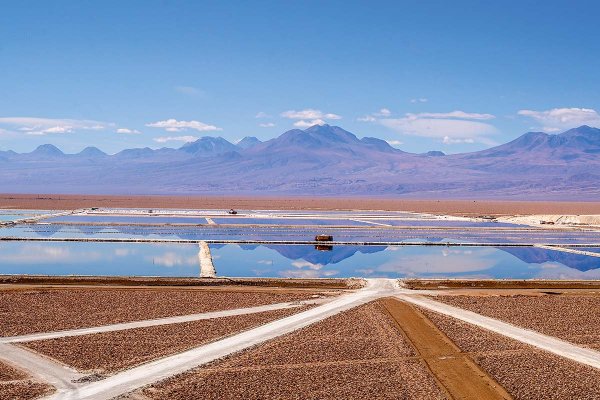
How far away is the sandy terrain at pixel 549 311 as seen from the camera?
70.3 ft

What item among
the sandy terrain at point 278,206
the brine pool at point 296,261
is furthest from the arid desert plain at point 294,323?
the sandy terrain at point 278,206

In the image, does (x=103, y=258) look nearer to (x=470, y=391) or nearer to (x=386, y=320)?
(x=386, y=320)

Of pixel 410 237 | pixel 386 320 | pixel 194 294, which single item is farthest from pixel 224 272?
pixel 410 237

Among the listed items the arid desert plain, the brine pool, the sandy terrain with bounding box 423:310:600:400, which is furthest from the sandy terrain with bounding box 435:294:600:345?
the brine pool

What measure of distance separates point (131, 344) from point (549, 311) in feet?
50.8

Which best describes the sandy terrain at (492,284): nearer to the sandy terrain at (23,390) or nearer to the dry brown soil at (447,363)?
the dry brown soil at (447,363)

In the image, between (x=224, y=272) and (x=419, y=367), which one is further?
(x=224, y=272)

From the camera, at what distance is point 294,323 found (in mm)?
21672

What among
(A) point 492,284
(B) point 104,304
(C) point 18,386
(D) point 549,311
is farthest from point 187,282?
(D) point 549,311

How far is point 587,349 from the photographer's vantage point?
19.2 m

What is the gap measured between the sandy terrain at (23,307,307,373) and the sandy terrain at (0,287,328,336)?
1.81 metres

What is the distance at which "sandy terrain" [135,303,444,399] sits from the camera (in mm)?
15188

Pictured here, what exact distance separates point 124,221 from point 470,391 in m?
57.2

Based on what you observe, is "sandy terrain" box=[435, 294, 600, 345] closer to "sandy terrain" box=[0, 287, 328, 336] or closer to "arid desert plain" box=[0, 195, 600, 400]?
"arid desert plain" box=[0, 195, 600, 400]
